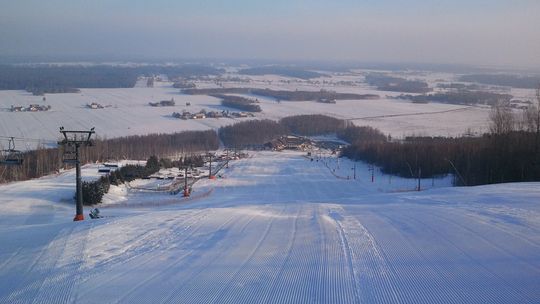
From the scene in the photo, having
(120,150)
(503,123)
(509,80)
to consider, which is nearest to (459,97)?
(509,80)

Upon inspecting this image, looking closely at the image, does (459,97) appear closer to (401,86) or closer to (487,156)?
(401,86)

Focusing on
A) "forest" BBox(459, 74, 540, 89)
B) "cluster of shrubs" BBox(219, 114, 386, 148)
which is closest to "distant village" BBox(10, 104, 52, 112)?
"cluster of shrubs" BBox(219, 114, 386, 148)

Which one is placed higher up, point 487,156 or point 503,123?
point 503,123

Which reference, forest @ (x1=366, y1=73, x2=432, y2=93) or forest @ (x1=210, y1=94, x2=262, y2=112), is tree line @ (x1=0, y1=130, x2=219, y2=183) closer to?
forest @ (x1=210, y1=94, x2=262, y2=112)

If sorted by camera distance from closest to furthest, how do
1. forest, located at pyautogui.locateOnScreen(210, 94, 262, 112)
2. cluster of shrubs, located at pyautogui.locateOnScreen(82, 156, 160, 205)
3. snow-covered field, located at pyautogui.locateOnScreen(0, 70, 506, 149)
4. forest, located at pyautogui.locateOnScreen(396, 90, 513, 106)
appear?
cluster of shrubs, located at pyautogui.locateOnScreen(82, 156, 160, 205)
snow-covered field, located at pyautogui.locateOnScreen(0, 70, 506, 149)
forest, located at pyautogui.locateOnScreen(396, 90, 513, 106)
forest, located at pyautogui.locateOnScreen(210, 94, 262, 112)

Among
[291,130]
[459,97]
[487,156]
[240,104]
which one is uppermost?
[459,97]

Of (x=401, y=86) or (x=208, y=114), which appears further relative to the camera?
(x=401, y=86)

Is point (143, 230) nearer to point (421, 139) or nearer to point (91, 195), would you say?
point (91, 195)
